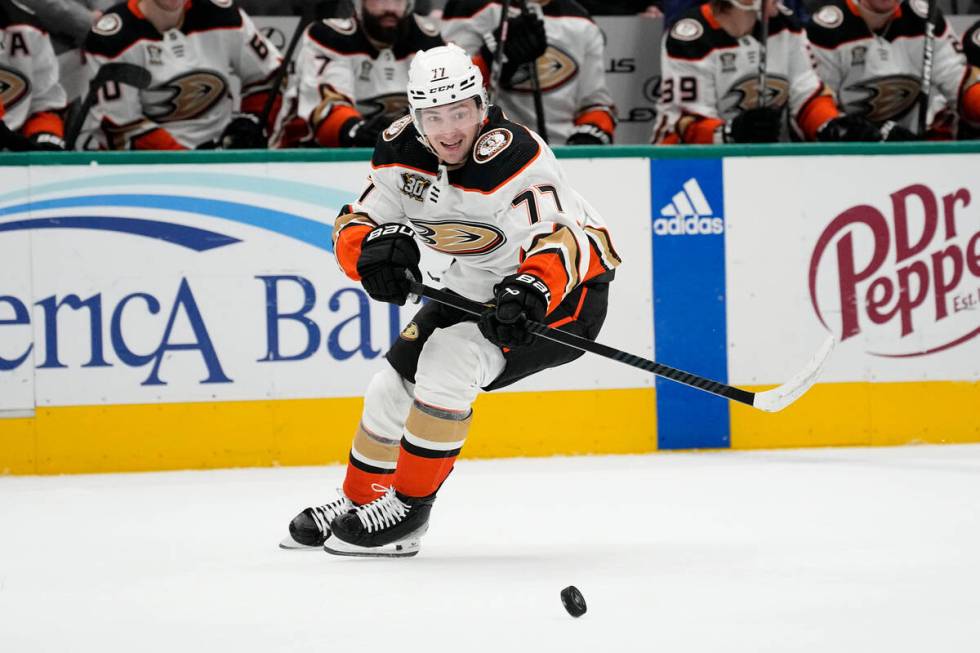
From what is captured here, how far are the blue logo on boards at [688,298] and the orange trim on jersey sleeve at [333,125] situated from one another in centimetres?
119

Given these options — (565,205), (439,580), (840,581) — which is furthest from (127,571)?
(840,581)

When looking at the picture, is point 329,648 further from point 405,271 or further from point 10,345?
point 10,345

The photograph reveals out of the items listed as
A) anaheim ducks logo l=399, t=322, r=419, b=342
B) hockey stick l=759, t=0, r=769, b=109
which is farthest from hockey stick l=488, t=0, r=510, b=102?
anaheim ducks logo l=399, t=322, r=419, b=342

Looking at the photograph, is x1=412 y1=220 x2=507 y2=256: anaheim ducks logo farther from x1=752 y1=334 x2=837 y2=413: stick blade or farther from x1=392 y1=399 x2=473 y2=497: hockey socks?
x1=752 y1=334 x2=837 y2=413: stick blade

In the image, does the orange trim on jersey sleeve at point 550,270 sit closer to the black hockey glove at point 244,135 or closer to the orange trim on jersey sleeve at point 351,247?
the orange trim on jersey sleeve at point 351,247

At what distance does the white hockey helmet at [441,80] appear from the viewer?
2748 millimetres

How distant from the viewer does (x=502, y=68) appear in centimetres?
526

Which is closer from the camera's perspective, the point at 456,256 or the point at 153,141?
the point at 456,256

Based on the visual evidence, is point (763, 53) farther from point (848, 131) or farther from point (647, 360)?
point (647, 360)

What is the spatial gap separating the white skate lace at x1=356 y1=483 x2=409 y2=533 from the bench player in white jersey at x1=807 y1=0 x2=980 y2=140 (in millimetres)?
3495

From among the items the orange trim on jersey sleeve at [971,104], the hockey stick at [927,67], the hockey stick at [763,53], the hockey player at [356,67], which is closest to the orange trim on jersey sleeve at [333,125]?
the hockey player at [356,67]

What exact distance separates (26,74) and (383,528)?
9.71 feet

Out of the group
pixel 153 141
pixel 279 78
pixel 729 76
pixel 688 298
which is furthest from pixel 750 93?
pixel 153 141

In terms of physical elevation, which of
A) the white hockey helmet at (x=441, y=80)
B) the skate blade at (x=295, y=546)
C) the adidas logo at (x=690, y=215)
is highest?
the white hockey helmet at (x=441, y=80)
